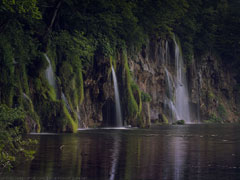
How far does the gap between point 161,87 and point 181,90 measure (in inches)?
280

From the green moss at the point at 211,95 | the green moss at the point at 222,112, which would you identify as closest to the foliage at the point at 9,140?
the green moss at the point at 211,95

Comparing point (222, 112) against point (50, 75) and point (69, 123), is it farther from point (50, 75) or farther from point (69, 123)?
point (69, 123)

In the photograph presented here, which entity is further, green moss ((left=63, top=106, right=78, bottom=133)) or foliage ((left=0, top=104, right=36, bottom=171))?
green moss ((left=63, top=106, right=78, bottom=133))

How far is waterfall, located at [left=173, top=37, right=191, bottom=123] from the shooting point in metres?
71.4

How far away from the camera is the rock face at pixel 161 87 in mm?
49375

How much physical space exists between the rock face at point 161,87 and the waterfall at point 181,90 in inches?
34.4

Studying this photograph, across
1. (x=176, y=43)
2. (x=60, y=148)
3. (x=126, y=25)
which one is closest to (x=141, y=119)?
(x=126, y=25)

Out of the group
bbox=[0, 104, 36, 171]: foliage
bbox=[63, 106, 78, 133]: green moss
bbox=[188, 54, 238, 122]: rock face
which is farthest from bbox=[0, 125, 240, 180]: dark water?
bbox=[188, 54, 238, 122]: rock face

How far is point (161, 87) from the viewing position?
219 feet

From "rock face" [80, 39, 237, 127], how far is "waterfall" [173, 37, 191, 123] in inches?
34.4

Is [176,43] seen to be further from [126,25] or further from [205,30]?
[126,25]

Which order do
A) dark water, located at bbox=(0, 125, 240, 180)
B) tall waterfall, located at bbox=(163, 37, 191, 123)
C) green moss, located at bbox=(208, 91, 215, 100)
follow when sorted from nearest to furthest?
dark water, located at bbox=(0, 125, 240, 180), tall waterfall, located at bbox=(163, 37, 191, 123), green moss, located at bbox=(208, 91, 215, 100)

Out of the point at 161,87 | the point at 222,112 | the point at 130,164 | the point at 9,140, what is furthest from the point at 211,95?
the point at 9,140

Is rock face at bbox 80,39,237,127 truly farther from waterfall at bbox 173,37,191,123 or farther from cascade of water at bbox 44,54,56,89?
cascade of water at bbox 44,54,56,89
